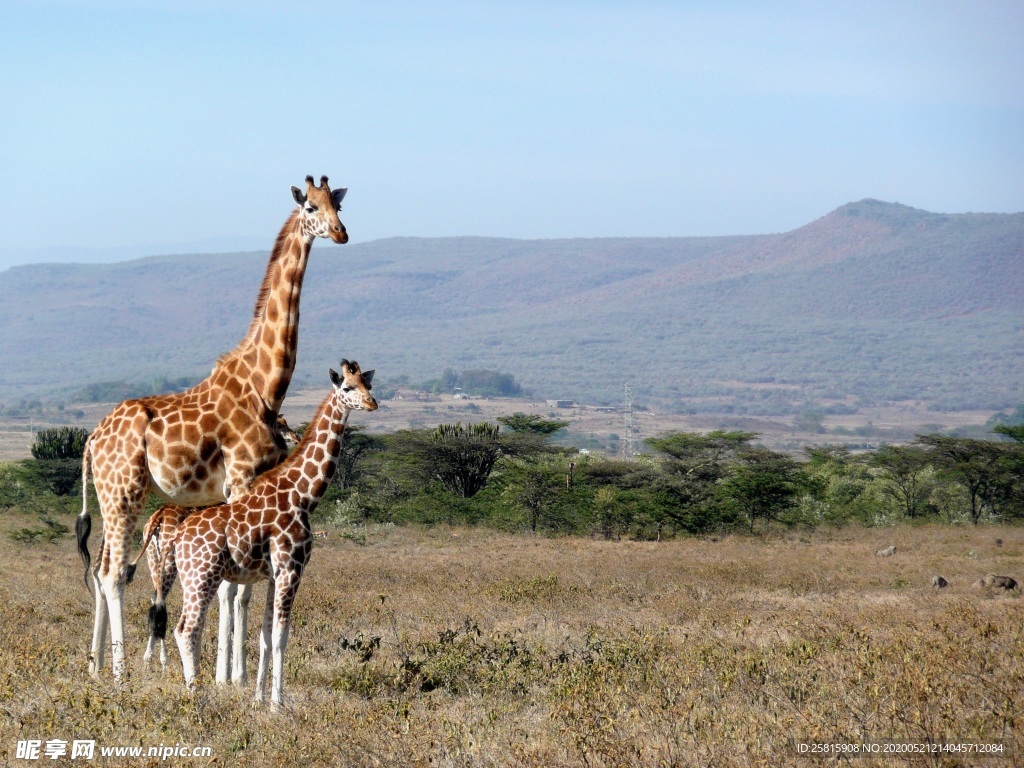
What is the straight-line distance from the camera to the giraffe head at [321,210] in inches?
386

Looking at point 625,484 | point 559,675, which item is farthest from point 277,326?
point 625,484

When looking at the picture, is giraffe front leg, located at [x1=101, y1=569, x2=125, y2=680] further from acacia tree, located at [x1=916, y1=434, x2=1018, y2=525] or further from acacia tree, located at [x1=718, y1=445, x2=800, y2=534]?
acacia tree, located at [x1=916, y1=434, x2=1018, y2=525]

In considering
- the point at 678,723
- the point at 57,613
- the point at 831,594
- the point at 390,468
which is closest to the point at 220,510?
the point at 678,723

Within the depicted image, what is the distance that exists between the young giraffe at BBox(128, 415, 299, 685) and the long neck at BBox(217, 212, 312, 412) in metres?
0.42

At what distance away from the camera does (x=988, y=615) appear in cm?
1395

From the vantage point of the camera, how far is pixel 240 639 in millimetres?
9531

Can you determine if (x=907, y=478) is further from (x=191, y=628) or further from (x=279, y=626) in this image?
(x=191, y=628)

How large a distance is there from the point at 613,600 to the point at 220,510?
7.69 metres

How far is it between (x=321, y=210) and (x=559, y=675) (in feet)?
14.0

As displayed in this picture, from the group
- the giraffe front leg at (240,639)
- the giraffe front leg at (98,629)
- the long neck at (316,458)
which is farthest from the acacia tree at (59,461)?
the long neck at (316,458)

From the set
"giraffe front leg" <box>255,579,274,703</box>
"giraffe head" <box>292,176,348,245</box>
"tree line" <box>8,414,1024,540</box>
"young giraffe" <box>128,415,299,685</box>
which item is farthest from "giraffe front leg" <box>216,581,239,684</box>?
"tree line" <box>8,414,1024,540</box>

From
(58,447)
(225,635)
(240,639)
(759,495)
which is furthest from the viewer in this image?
(58,447)

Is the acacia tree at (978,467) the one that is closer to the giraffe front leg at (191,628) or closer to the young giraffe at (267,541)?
the young giraffe at (267,541)

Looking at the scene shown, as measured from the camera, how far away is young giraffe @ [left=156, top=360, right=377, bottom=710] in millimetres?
8953
